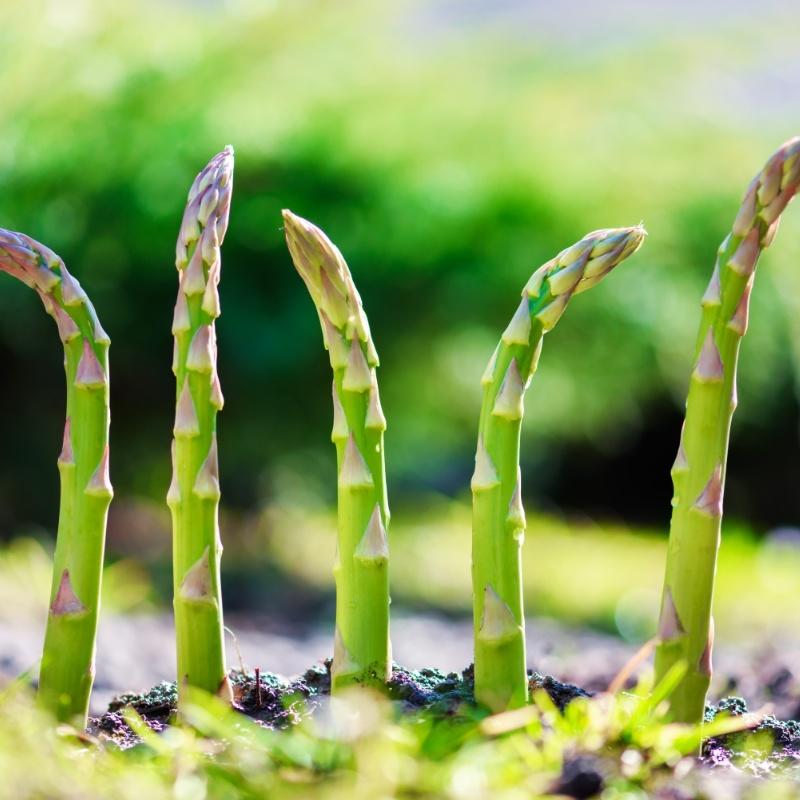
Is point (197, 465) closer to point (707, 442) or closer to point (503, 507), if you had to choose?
point (503, 507)

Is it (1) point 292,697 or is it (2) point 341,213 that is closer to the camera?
(1) point 292,697

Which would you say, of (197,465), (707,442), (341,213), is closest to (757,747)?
(707,442)

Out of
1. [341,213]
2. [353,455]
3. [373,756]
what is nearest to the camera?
[373,756]

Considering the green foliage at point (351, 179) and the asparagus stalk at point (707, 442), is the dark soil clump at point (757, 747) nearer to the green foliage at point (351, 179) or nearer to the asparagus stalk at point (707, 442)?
the asparagus stalk at point (707, 442)

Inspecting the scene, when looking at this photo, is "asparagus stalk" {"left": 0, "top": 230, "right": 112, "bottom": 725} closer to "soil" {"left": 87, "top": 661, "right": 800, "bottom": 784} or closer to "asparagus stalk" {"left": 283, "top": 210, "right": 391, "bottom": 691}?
"soil" {"left": 87, "top": 661, "right": 800, "bottom": 784}

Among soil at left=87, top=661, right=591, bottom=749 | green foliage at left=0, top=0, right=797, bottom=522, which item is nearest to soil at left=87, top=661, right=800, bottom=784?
soil at left=87, top=661, right=591, bottom=749

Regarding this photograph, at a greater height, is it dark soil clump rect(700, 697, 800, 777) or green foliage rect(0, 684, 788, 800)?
dark soil clump rect(700, 697, 800, 777)
